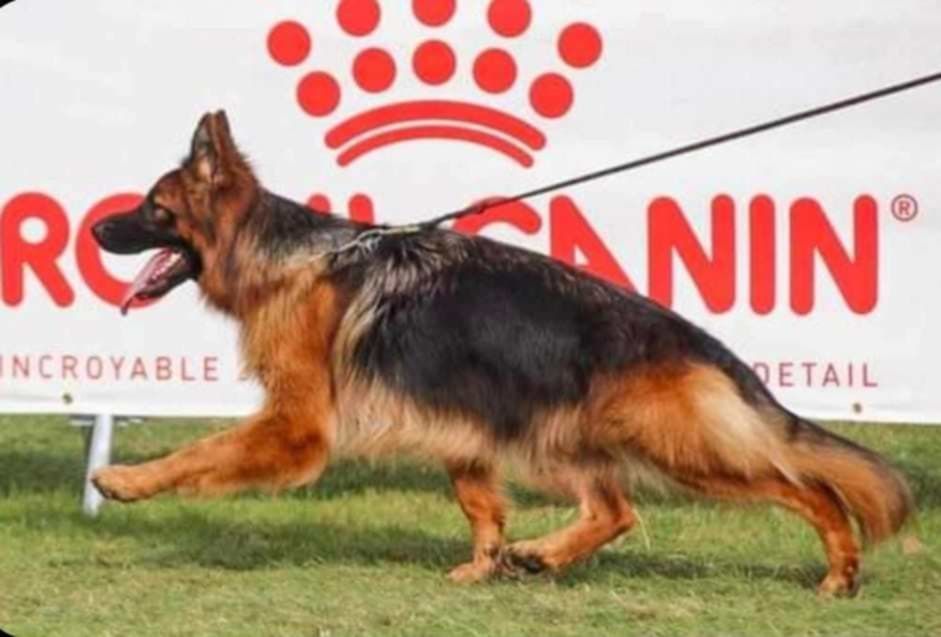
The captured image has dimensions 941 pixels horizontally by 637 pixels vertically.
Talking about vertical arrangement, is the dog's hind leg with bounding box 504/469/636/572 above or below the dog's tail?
below

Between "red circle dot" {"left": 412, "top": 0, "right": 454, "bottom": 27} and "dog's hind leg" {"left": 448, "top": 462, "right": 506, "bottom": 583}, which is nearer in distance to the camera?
"dog's hind leg" {"left": 448, "top": 462, "right": 506, "bottom": 583}

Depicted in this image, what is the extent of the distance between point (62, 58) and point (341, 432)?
227 centimetres

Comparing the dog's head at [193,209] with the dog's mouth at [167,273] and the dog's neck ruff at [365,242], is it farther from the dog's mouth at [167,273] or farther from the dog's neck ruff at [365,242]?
the dog's neck ruff at [365,242]

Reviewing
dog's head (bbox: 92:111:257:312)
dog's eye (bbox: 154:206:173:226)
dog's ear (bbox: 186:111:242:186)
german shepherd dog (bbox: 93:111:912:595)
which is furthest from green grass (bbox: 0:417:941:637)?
dog's ear (bbox: 186:111:242:186)

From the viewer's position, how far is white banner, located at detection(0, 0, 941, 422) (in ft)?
29.4

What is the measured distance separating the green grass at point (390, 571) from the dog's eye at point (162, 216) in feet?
3.78

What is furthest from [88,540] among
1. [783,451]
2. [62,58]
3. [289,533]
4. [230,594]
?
[783,451]

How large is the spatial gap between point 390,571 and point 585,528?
0.68m

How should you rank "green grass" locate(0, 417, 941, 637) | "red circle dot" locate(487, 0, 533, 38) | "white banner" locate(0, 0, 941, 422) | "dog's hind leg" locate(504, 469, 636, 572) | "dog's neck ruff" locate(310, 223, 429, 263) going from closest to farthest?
"green grass" locate(0, 417, 941, 637) → "dog's hind leg" locate(504, 469, 636, 572) → "dog's neck ruff" locate(310, 223, 429, 263) → "white banner" locate(0, 0, 941, 422) → "red circle dot" locate(487, 0, 533, 38)

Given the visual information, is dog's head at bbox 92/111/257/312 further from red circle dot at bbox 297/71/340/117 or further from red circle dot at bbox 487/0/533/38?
red circle dot at bbox 487/0/533/38

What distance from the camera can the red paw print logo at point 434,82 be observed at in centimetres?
906

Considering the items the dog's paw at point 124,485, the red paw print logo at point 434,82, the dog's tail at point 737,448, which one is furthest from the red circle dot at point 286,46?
the dog's tail at point 737,448

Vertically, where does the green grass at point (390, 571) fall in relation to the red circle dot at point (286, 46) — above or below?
below

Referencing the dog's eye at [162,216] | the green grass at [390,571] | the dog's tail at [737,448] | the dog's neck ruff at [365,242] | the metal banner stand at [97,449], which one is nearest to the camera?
the green grass at [390,571]
